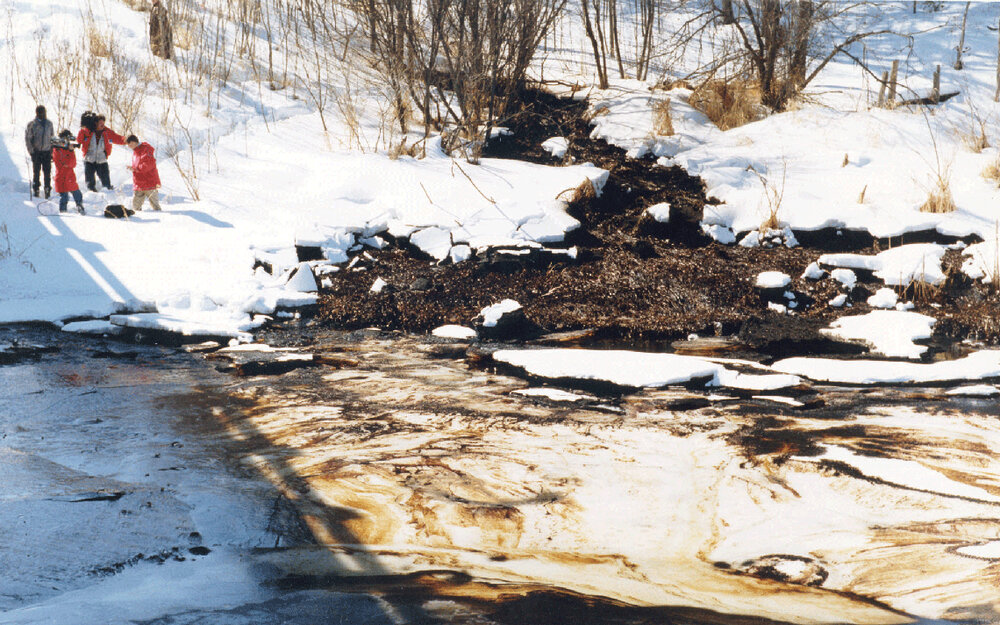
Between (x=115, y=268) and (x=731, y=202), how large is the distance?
6523 mm

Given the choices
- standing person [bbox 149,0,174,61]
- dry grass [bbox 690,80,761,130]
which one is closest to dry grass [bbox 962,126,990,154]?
dry grass [bbox 690,80,761,130]

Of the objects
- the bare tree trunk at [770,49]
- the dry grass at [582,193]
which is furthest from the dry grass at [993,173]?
the dry grass at [582,193]

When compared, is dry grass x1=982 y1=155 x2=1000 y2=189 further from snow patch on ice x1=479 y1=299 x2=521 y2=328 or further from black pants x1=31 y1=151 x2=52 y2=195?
black pants x1=31 y1=151 x2=52 y2=195

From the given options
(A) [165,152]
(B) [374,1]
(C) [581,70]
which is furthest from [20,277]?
(C) [581,70]

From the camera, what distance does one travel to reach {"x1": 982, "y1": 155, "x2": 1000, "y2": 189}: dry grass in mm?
8805

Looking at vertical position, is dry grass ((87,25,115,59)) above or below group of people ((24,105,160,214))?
above

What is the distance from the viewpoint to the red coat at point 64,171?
8906 millimetres

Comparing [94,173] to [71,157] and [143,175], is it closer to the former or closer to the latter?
[71,157]

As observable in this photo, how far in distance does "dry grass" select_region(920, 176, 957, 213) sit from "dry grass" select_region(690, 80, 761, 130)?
12.3 ft

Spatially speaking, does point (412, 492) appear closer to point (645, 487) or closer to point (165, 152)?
point (645, 487)

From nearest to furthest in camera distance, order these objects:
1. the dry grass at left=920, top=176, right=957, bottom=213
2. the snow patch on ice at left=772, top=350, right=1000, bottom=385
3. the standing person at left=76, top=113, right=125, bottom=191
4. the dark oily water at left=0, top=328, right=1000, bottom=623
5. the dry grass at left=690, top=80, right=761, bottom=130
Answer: the dark oily water at left=0, top=328, right=1000, bottom=623
the snow patch on ice at left=772, top=350, right=1000, bottom=385
the dry grass at left=920, top=176, right=957, bottom=213
the standing person at left=76, top=113, right=125, bottom=191
the dry grass at left=690, top=80, right=761, bottom=130

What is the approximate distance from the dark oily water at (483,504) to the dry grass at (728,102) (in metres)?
7.20

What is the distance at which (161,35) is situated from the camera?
12453 millimetres

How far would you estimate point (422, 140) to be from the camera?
34.8 ft
